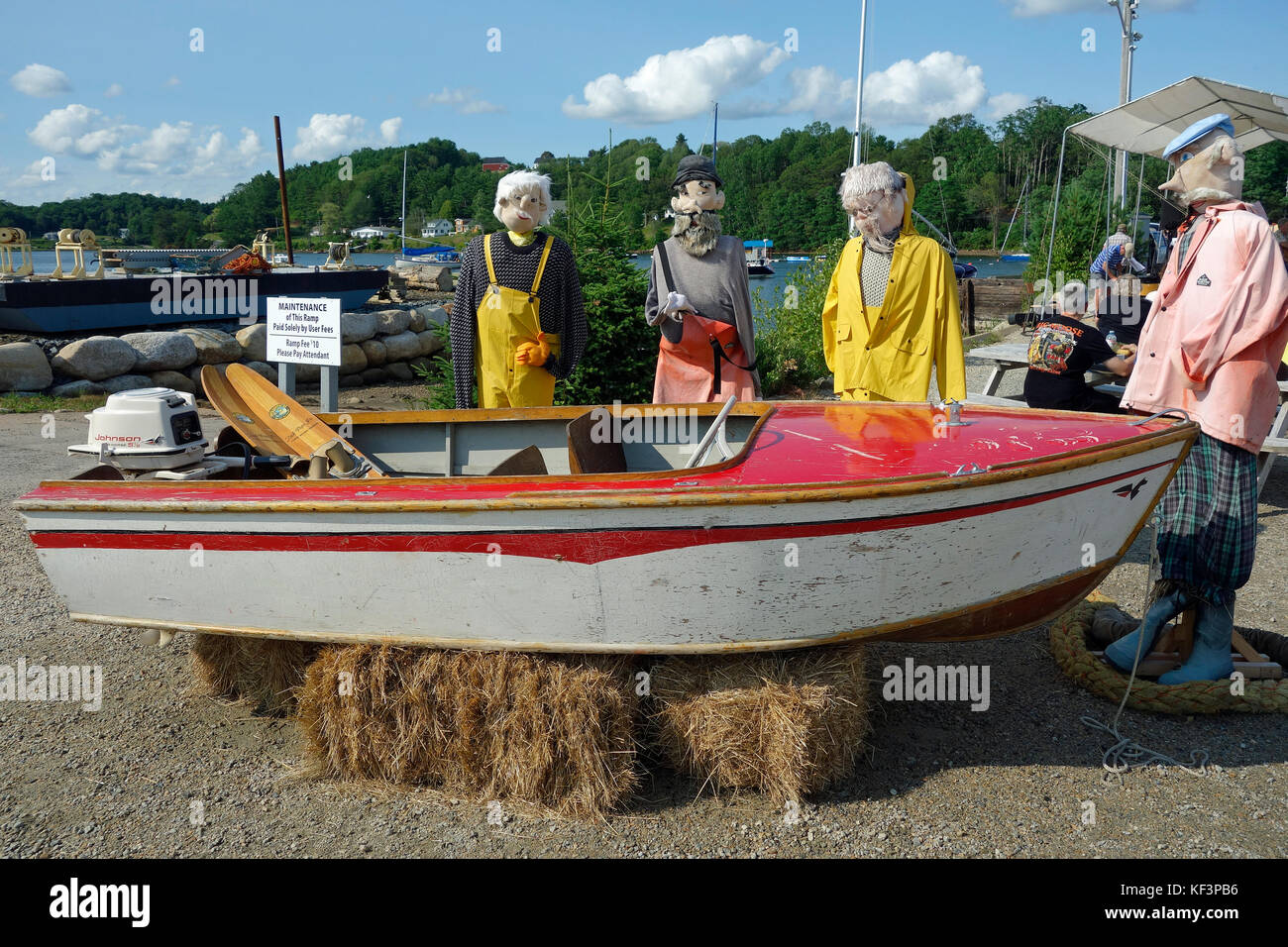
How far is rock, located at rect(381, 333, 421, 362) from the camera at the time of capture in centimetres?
1419

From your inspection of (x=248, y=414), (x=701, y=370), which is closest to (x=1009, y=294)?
(x=701, y=370)

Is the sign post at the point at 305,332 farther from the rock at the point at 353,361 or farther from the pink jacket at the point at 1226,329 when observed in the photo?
the rock at the point at 353,361

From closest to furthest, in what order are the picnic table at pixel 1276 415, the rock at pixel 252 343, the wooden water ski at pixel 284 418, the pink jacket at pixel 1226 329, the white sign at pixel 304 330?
the pink jacket at pixel 1226 329, the wooden water ski at pixel 284 418, the white sign at pixel 304 330, the picnic table at pixel 1276 415, the rock at pixel 252 343

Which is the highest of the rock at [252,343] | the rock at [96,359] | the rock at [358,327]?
the rock at [358,327]

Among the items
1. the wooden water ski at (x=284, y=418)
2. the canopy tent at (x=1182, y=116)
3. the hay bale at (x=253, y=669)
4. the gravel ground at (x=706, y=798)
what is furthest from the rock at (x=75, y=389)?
the canopy tent at (x=1182, y=116)

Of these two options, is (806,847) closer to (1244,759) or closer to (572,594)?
(572,594)

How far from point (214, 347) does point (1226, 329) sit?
1180 cm

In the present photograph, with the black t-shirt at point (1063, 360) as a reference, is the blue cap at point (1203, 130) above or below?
above

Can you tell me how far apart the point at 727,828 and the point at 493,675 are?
867 millimetres

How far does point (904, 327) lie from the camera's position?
12.6ft

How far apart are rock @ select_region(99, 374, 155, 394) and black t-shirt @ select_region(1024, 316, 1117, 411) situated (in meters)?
9.97

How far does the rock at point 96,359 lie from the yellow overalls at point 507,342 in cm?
867

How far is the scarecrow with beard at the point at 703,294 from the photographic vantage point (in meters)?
4.26

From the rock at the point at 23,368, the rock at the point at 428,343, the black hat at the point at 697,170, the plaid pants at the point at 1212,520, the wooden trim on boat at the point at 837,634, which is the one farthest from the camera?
the rock at the point at 428,343
